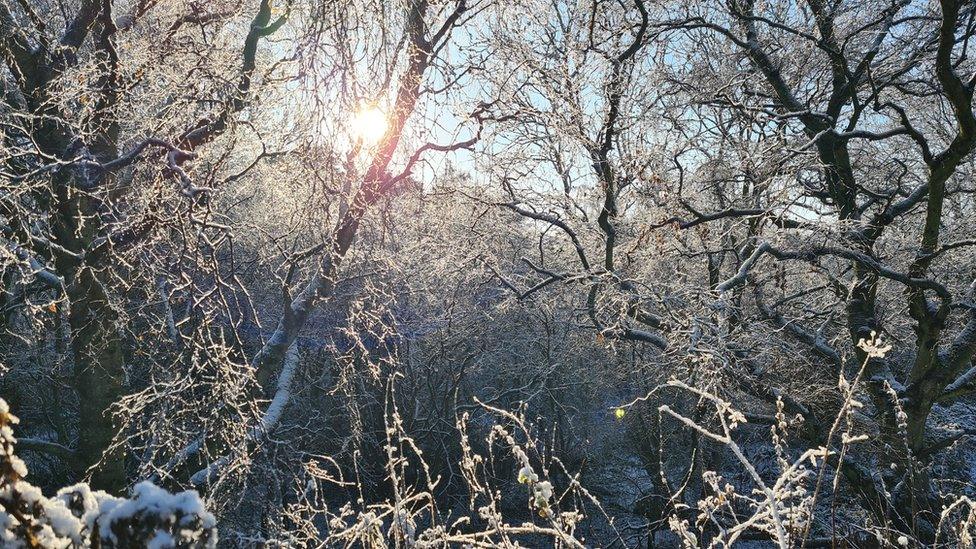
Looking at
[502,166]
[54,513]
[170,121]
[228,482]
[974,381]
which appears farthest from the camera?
[502,166]

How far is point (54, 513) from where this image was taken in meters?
1.01

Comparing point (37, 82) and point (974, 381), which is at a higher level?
point (37, 82)

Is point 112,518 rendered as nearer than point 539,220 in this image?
Yes

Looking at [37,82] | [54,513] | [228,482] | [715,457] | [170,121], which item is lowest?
[715,457]

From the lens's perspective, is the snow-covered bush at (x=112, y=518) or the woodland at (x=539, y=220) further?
the woodland at (x=539, y=220)

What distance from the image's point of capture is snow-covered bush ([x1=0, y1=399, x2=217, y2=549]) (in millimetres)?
928

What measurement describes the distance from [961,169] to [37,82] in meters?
10.9

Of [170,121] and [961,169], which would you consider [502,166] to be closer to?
[170,121]

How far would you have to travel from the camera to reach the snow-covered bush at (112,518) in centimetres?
93

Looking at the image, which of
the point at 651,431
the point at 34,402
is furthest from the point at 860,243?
the point at 34,402

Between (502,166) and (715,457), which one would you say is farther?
(715,457)

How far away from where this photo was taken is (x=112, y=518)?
0.93 meters

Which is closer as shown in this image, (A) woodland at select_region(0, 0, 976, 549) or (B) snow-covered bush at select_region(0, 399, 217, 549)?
(B) snow-covered bush at select_region(0, 399, 217, 549)

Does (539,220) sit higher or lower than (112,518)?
higher
